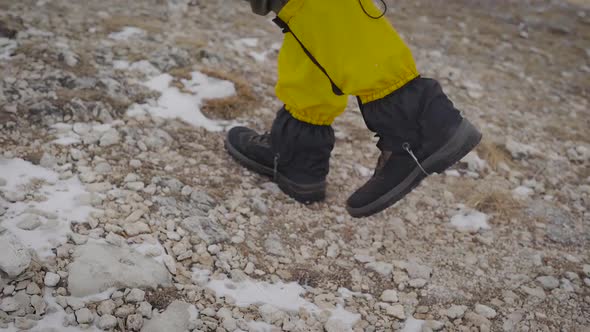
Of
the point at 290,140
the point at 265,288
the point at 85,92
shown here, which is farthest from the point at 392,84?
the point at 85,92

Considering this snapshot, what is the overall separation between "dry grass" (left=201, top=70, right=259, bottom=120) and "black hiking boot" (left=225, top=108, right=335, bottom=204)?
489 mm

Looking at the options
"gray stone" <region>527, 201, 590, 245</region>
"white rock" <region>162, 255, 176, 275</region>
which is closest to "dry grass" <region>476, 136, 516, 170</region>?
"gray stone" <region>527, 201, 590, 245</region>

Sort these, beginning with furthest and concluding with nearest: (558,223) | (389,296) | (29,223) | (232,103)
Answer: (232,103)
(558,223)
(389,296)
(29,223)

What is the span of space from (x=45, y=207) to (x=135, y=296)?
64 centimetres

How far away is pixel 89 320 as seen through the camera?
1707 millimetres

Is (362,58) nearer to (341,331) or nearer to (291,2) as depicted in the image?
(291,2)

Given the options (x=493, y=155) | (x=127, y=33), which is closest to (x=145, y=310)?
(x=493, y=155)

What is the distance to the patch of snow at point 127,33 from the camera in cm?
390

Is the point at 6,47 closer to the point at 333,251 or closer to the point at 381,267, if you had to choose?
the point at 333,251

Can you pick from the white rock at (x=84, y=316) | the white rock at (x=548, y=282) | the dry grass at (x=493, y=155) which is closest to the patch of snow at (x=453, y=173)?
the dry grass at (x=493, y=155)

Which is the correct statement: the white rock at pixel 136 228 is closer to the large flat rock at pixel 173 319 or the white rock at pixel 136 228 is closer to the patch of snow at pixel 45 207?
the patch of snow at pixel 45 207

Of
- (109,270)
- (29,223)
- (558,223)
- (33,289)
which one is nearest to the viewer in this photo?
(33,289)

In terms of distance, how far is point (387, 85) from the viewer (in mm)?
2043

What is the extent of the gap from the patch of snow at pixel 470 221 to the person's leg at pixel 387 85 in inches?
26.6
